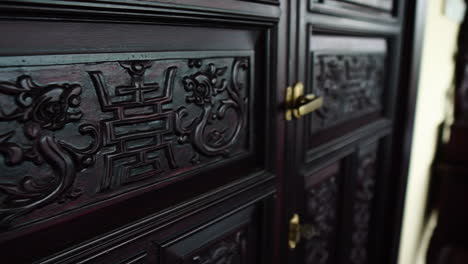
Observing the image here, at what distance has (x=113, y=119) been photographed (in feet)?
1.30

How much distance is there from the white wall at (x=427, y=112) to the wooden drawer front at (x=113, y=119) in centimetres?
100

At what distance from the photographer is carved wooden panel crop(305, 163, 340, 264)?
0.82 m

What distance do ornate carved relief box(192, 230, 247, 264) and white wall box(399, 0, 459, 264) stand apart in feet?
3.11

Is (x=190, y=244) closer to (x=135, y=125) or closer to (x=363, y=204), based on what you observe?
(x=135, y=125)

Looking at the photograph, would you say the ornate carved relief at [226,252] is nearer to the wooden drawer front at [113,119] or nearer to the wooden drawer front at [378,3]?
the wooden drawer front at [113,119]

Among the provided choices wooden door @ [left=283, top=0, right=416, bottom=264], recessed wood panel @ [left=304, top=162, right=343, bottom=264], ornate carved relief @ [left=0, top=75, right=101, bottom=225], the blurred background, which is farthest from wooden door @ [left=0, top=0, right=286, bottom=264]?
the blurred background

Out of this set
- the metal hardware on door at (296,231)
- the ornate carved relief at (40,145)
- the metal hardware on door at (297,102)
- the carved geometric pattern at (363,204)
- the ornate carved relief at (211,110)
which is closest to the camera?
the ornate carved relief at (40,145)

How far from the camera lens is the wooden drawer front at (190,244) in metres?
0.41

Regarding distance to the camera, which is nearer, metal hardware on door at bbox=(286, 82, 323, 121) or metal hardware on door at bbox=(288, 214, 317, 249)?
metal hardware on door at bbox=(286, 82, 323, 121)

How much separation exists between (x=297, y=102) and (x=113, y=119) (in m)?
0.37

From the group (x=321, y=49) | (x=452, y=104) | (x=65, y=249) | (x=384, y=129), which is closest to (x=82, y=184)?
(x=65, y=249)

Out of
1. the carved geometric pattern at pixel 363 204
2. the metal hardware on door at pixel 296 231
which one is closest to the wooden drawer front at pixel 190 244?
the metal hardware on door at pixel 296 231

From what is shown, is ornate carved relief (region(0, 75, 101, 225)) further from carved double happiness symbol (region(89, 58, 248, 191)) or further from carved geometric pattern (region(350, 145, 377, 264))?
carved geometric pattern (region(350, 145, 377, 264))

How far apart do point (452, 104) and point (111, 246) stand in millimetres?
2075
